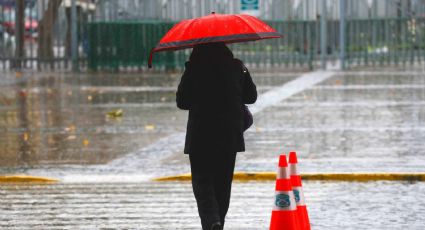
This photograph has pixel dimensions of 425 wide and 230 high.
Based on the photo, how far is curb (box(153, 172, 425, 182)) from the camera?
12.5 meters

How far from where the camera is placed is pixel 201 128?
8.66 meters

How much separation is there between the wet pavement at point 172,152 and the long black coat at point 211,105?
4.53ft

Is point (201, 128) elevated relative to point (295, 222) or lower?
elevated

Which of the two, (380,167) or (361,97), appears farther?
(361,97)

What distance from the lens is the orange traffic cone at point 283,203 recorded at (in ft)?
28.6

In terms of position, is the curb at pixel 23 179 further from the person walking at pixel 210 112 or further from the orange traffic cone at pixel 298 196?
the person walking at pixel 210 112

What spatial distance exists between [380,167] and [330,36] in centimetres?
2188

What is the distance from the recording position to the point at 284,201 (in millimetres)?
8766

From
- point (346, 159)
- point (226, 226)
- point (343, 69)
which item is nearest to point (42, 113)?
Result: point (346, 159)

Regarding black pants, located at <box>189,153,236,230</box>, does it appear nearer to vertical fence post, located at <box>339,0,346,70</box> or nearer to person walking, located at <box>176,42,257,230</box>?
person walking, located at <box>176,42,257,230</box>

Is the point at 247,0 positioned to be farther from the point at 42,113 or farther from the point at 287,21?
the point at 42,113

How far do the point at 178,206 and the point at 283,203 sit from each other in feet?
7.75

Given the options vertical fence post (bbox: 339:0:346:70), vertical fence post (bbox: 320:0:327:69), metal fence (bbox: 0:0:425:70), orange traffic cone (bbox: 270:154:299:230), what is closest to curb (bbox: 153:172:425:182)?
orange traffic cone (bbox: 270:154:299:230)

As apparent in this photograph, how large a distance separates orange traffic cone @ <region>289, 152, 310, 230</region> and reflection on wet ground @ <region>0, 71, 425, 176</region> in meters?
3.65
